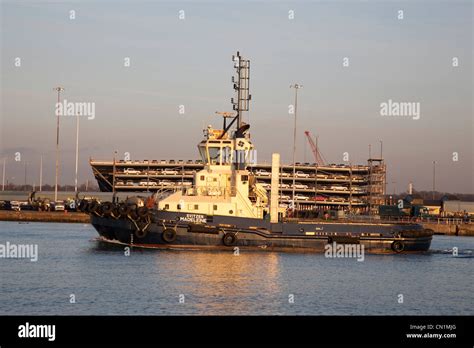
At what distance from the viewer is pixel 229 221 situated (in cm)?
5144

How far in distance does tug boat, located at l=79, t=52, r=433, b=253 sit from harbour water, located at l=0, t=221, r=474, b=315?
118 centimetres

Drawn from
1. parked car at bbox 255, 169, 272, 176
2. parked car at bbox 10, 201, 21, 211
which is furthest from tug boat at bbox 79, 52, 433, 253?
parked car at bbox 255, 169, 272, 176

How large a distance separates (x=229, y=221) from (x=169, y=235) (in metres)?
3.73

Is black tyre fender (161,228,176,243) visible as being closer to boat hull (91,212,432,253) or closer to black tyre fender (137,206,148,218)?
boat hull (91,212,432,253)

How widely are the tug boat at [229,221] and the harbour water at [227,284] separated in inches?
46.5

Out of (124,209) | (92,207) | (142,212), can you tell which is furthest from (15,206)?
(142,212)

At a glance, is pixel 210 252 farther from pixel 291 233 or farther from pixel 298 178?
pixel 298 178

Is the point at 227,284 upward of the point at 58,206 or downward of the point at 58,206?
downward

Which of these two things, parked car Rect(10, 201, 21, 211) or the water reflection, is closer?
the water reflection

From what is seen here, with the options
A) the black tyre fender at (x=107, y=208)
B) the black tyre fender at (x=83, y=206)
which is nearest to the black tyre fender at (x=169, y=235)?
the black tyre fender at (x=107, y=208)

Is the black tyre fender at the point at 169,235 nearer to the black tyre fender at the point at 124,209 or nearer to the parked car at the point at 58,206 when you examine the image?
the black tyre fender at the point at 124,209

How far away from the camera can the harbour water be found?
3212 centimetres

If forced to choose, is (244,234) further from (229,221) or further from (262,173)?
(262,173)

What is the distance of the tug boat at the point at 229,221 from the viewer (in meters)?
51.2
